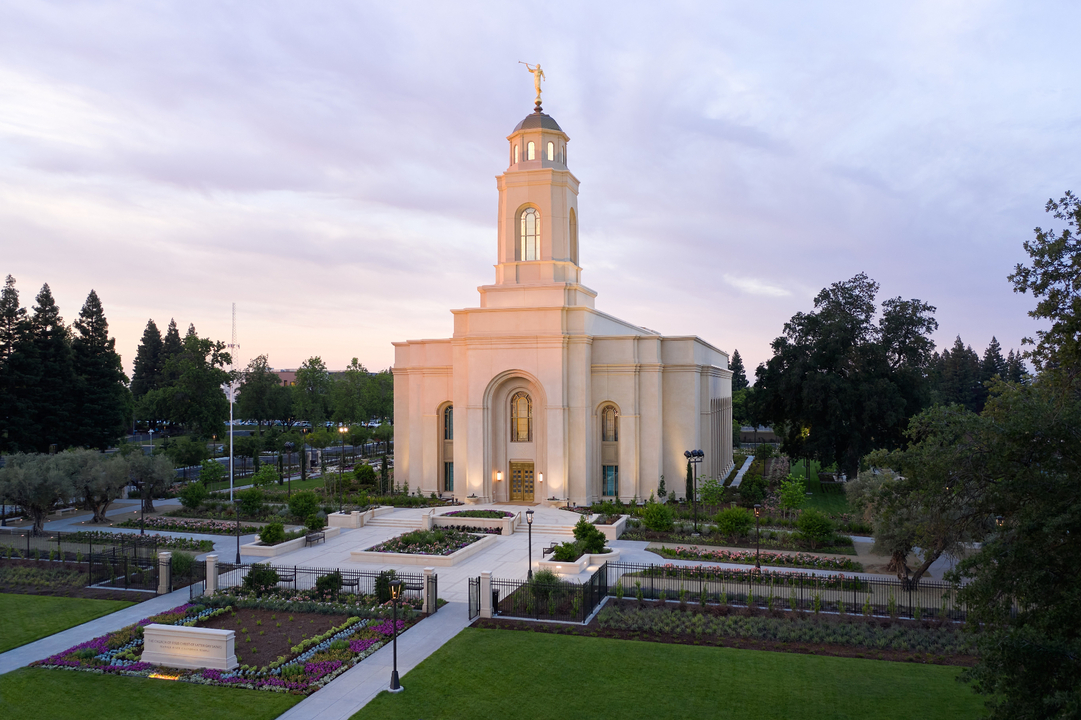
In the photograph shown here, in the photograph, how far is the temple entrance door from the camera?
39.2m

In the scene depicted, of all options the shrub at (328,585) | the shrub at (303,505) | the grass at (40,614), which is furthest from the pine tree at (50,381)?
the shrub at (328,585)

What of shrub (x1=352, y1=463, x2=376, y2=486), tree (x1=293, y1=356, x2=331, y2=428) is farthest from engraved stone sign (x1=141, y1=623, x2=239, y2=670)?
tree (x1=293, y1=356, x2=331, y2=428)

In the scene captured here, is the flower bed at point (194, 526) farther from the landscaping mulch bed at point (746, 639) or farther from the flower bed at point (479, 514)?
the landscaping mulch bed at point (746, 639)

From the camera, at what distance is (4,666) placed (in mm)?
16750

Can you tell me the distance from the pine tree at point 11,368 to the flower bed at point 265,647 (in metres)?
33.0

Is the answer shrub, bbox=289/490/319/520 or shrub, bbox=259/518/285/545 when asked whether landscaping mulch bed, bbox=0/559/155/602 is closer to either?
shrub, bbox=259/518/285/545

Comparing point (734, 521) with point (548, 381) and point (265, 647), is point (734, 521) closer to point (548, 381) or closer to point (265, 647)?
point (548, 381)

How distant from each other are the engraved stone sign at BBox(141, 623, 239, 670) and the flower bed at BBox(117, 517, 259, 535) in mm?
16271

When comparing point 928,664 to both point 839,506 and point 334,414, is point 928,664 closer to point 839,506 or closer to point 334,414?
point 839,506

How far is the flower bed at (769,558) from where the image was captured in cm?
2604

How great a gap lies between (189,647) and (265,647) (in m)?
1.81

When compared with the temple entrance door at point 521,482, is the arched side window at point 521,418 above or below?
above

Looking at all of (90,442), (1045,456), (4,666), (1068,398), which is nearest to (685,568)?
(1068,398)

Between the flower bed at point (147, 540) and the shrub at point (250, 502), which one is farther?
the shrub at point (250, 502)
